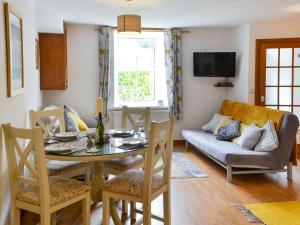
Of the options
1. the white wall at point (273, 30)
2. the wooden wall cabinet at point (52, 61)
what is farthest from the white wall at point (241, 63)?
the wooden wall cabinet at point (52, 61)

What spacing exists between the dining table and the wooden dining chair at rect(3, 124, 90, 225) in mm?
220

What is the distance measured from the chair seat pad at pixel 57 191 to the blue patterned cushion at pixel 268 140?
8.33 feet

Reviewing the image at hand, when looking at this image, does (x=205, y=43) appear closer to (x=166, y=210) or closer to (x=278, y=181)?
(x=278, y=181)

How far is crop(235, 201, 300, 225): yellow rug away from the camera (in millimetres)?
3111

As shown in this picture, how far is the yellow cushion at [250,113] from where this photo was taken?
4433mm

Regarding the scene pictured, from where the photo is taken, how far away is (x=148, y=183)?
99.4 inches

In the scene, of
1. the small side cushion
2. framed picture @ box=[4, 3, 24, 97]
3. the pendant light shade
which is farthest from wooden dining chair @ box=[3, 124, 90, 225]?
the small side cushion

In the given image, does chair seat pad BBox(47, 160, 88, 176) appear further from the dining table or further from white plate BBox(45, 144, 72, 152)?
white plate BBox(45, 144, 72, 152)

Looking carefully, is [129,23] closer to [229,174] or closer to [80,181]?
[80,181]

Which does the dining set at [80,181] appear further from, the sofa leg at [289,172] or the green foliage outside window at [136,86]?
the green foliage outside window at [136,86]

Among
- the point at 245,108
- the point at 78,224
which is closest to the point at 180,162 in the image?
the point at 245,108

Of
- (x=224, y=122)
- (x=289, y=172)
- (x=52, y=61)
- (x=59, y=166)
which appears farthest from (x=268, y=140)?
(x=52, y=61)

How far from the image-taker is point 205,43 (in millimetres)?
6449

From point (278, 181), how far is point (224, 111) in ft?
6.44
